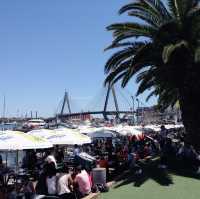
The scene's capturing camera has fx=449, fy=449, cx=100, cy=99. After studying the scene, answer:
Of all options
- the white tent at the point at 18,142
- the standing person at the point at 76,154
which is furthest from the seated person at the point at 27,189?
the standing person at the point at 76,154

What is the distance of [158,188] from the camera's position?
14297mm

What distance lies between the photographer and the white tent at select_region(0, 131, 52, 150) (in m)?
14.3

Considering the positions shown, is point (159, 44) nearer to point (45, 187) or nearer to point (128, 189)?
point (128, 189)

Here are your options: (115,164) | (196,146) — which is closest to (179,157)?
(196,146)

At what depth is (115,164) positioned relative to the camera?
1859 centimetres

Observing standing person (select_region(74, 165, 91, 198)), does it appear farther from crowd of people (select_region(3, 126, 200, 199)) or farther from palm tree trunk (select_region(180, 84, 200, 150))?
palm tree trunk (select_region(180, 84, 200, 150))

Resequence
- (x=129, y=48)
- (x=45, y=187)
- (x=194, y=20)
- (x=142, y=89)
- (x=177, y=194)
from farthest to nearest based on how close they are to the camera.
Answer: (x=142, y=89)
(x=129, y=48)
(x=194, y=20)
(x=177, y=194)
(x=45, y=187)

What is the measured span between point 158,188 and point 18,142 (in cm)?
473

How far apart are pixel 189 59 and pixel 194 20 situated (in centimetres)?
157

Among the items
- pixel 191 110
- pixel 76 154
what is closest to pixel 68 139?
pixel 76 154

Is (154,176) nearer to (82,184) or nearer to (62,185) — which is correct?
(82,184)

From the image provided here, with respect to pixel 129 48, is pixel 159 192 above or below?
below

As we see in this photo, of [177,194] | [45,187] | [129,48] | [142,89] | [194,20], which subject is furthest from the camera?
[142,89]

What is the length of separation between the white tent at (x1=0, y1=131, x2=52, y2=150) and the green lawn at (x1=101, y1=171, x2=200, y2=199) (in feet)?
9.49
